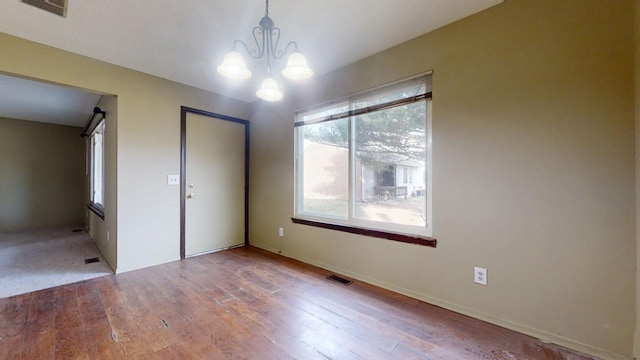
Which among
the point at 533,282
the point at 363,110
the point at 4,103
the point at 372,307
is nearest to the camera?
the point at 533,282

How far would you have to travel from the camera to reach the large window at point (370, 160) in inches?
92.5

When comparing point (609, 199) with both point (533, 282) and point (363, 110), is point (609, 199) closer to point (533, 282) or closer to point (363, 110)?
point (533, 282)

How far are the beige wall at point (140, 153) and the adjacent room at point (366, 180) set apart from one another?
0.06 ft

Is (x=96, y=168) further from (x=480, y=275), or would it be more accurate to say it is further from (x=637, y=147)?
(x=637, y=147)

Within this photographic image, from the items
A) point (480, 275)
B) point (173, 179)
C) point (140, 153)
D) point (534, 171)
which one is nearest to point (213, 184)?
point (173, 179)

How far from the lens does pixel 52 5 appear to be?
6.30 feet

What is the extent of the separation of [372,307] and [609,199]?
1.73 metres

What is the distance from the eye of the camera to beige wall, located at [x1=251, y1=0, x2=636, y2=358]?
1.54 m

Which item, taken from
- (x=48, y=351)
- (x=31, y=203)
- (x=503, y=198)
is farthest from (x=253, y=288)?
(x=31, y=203)

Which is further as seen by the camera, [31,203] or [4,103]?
[31,203]

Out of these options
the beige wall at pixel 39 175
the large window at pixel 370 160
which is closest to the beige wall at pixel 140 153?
the large window at pixel 370 160

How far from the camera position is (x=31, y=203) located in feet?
17.9

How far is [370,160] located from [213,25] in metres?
1.87

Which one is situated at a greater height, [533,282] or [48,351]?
[533,282]
